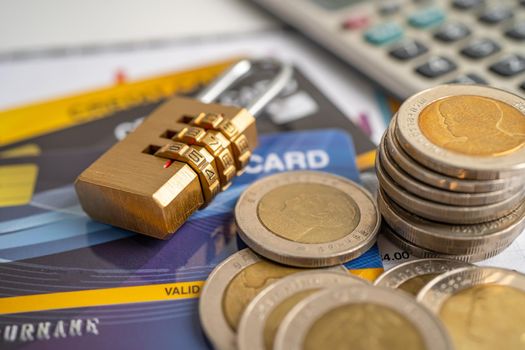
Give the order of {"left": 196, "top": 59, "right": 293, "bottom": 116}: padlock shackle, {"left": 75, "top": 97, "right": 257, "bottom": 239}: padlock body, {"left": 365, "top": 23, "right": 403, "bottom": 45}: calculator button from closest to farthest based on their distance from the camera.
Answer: {"left": 75, "top": 97, "right": 257, "bottom": 239}: padlock body
{"left": 196, "top": 59, "right": 293, "bottom": 116}: padlock shackle
{"left": 365, "top": 23, "right": 403, "bottom": 45}: calculator button

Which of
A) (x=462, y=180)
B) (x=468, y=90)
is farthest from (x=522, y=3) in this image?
(x=462, y=180)

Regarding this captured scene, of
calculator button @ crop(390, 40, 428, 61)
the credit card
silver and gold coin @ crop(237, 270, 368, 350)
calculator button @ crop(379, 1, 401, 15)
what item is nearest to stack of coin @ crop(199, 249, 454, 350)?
silver and gold coin @ crop(237, 270, 368, 350)

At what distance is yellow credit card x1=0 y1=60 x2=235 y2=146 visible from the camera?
71 centimetres

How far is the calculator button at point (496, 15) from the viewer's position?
0.77 meters

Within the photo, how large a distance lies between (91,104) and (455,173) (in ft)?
1.51

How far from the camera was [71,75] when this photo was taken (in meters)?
0.81

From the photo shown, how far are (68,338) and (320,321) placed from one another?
19cm

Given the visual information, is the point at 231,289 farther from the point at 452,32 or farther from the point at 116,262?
the point at 452,32

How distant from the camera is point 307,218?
525 mm

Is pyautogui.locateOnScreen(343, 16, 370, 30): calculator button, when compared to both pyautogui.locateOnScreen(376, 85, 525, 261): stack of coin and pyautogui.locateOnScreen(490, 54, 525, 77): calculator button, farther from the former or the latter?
pyautogui.locateOnScreen(376, 85, 525, 261): stack of coin

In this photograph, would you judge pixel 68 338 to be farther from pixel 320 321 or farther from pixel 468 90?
pixel 468 90

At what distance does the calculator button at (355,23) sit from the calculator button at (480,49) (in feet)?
0.46

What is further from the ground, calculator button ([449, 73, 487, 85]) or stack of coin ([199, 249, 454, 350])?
calculator button ([449, 73, 487, 85])

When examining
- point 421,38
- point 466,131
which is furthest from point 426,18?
point 466,131
